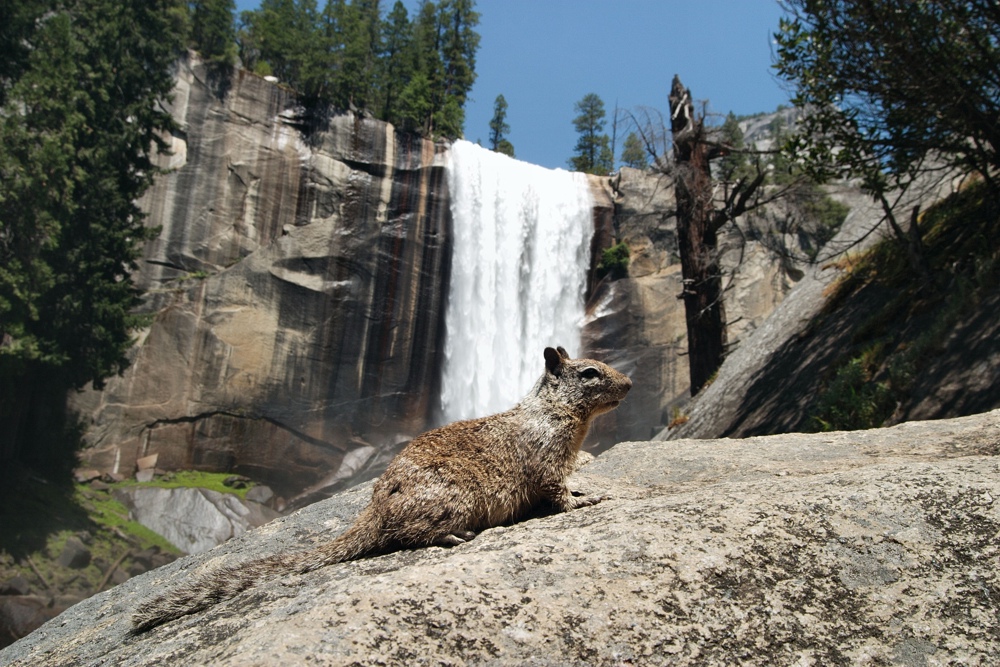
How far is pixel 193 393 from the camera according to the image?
32.4m

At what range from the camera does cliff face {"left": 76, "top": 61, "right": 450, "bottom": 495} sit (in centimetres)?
3231

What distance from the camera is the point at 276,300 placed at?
1320 inches

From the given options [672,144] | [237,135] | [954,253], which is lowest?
[954,253]

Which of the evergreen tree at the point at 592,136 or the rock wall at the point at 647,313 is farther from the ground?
the evergreen tree at the point at 592,136

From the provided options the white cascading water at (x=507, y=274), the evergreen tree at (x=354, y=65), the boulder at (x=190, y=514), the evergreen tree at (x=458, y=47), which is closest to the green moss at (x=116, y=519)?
the boulder at (x=190, y=514)

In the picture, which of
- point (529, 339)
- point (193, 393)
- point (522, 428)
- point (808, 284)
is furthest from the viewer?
point (529, 339)

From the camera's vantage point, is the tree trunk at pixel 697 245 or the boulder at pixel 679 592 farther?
the tree trunk at pixel 697 245

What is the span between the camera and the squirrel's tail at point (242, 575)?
14.6 feet

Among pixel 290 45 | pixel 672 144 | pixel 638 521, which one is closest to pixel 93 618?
pixel 638 521

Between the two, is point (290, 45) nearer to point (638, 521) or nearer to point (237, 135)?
point (237, 135)

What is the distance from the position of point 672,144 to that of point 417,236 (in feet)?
72.3

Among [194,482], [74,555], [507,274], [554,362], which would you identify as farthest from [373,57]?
[554,362]

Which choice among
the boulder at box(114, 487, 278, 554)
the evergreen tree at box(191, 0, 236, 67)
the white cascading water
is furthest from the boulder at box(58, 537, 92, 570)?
the evergreen tree at box(191, 0, 236, 67)

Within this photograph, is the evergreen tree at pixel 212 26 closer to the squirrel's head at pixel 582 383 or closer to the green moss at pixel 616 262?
the green moss at pixel 616 262
